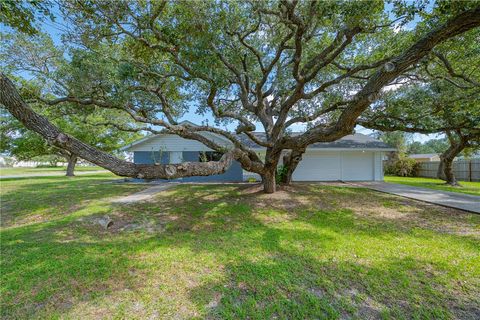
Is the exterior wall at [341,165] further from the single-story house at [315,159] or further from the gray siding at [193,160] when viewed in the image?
the gray siding at [193,160]

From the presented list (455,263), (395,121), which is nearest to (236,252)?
(455,263)

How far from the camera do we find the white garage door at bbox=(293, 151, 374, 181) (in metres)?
15.5

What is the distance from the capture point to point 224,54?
696 cm

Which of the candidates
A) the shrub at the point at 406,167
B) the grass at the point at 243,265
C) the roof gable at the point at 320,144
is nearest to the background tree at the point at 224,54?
the grass at the point at 243,265

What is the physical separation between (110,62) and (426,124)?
10833mm

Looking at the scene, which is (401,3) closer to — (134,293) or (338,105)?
(338,105)

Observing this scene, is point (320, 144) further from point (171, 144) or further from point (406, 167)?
point (406, 167)

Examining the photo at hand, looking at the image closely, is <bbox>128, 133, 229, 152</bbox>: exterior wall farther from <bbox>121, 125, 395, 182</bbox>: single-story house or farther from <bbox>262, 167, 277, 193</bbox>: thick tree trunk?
<bbox>262, 167, 277, 193</bbox>: thick tree trunk

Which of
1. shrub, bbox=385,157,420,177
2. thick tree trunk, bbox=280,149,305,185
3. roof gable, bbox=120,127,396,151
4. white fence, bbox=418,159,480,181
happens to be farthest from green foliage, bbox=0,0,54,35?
shrub, bbox=385,157,420,177

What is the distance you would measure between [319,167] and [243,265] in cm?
1339

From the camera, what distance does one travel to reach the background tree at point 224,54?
3873 mm

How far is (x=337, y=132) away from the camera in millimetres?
5332

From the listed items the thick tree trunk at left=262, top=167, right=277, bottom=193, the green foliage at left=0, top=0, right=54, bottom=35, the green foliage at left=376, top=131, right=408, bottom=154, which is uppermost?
the green foliage at left=0, top=0, right=54, bottom=35

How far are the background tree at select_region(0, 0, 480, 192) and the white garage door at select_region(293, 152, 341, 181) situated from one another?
6705 millimetres
